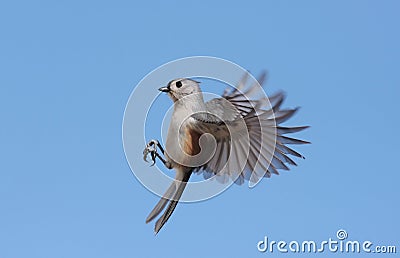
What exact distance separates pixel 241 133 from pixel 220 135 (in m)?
0.08

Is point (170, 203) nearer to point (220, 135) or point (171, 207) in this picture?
point (171, 207)

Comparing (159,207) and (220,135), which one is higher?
(220,135)

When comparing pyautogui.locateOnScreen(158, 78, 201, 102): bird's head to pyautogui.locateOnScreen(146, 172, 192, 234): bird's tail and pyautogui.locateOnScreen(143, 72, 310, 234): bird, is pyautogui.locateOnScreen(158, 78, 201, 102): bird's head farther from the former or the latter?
pyautogui.locateOnScreen(146, 172, 192, 234): bird's tail

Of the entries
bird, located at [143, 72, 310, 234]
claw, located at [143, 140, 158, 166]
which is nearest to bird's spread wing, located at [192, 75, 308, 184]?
bird, located at [143, 72, 310, 234]

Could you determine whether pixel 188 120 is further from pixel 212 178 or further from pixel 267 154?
pixel 267 154

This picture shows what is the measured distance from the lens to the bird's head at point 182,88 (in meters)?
1.79

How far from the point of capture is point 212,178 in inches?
68.2

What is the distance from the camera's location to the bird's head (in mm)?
1795

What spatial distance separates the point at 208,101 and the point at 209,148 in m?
0.18

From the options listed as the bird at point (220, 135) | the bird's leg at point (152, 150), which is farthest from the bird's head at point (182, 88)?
the bird's leg at point (152, 150)

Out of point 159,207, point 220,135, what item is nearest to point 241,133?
point 220,135

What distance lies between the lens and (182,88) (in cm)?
182

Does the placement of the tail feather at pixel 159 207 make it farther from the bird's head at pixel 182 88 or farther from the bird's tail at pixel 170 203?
the bird's head at pixel 182 88

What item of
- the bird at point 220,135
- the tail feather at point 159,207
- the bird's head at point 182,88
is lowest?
the tail feather at point 159,207
